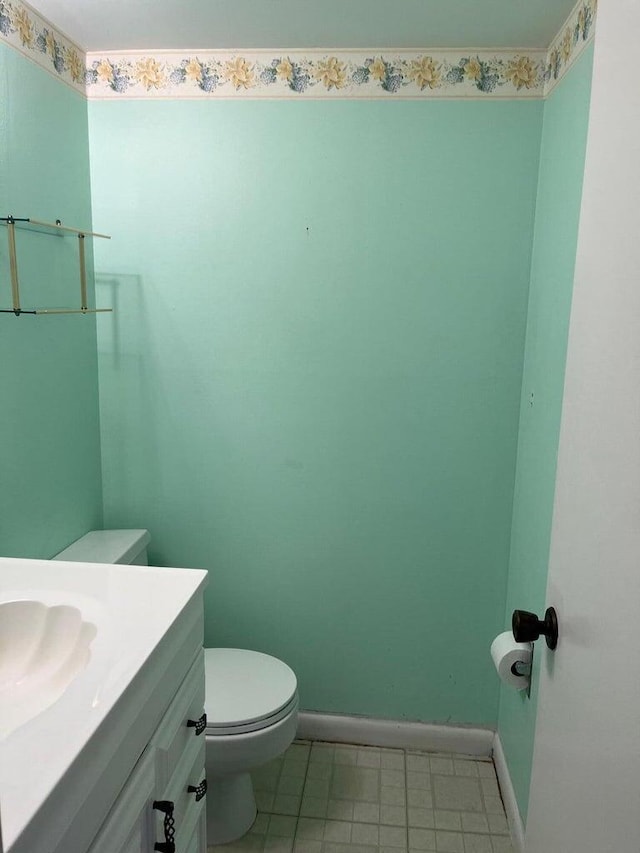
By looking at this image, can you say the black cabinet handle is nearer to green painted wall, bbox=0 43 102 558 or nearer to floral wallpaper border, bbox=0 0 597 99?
green painted wall, bbox=0 43 102 558

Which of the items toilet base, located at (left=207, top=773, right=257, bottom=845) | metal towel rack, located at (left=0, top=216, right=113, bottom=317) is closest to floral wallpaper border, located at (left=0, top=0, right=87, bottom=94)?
metal towel rack, located at (left=0, top=216, right=113, bottom=317)

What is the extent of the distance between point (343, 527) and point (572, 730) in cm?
131

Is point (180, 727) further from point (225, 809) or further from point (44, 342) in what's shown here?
point (44, 342)

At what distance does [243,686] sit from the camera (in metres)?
1.82

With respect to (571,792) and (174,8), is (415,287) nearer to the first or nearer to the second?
(174,8)

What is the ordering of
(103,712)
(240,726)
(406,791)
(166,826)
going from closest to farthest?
(103,712), (166,826), (240,726), (406,791)

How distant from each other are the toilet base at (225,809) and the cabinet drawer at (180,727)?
593 mm

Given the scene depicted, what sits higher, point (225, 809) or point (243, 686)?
point (243, 686)

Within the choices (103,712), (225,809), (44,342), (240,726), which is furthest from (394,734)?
(44,342)

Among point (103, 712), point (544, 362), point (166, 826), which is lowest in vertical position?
point (166, 826)

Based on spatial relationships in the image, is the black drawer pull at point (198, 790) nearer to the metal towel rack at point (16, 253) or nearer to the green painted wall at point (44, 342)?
the green painted wall at point (44, 342)

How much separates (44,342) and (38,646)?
870 millimetres

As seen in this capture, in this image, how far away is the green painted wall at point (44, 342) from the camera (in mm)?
1558

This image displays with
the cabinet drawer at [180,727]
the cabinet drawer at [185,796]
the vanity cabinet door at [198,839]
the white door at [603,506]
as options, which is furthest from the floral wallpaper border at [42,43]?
the vanity cabinet door at [198,839]
